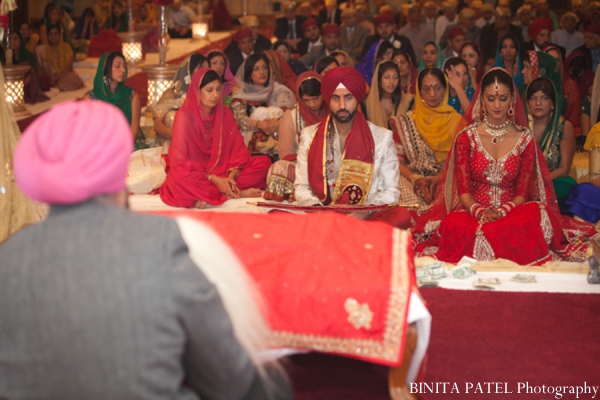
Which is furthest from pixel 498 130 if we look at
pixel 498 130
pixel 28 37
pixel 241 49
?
pixel 28 37

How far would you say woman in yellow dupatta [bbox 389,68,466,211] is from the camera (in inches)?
203

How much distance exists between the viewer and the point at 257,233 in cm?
234

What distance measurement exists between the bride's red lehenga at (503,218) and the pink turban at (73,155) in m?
2.89

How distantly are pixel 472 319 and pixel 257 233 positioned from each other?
136 cm

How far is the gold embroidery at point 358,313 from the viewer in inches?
86.7

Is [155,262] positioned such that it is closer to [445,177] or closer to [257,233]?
[257,233]

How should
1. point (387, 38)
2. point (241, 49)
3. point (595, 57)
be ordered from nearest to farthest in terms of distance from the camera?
point (241, 49)
point (595, 57)
point (387, 38)

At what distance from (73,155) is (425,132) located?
406 centimetres

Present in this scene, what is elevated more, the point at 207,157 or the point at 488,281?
the point at 207,157

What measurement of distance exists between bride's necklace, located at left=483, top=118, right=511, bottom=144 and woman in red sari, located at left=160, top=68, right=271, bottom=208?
1612 mm

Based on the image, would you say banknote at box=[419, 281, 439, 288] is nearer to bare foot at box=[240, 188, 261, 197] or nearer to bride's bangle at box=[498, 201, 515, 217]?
bride's bangle at box=[498, 201, 515, 217]

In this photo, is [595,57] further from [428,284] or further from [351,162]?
[428,284]

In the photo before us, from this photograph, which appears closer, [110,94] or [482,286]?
[482,286]

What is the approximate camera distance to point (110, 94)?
20.1 ft
